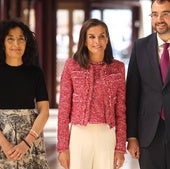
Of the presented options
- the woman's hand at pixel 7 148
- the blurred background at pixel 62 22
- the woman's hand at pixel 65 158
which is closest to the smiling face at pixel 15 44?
the woman's hand at pixel 7 148

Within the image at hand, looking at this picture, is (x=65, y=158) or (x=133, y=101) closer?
(x=65, y=158)

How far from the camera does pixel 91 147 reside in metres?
2.33

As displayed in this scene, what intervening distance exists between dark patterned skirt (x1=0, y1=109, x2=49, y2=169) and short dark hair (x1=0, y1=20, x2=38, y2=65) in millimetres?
314

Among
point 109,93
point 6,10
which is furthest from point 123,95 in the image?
point 6,10

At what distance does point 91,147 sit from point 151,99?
458mm

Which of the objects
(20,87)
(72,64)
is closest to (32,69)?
(20,87)

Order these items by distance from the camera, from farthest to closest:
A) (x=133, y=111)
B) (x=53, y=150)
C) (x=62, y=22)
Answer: (x=62, y=22) < (x=53, y=150) < (x=133, y=111)

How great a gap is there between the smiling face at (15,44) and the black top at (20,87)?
71mm

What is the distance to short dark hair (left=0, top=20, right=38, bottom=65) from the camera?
235cm

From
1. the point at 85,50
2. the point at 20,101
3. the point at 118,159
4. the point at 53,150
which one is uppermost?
the point at 85,50

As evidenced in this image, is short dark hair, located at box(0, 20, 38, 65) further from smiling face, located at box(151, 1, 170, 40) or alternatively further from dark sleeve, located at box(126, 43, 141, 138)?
smiling face, located at box(151, 1, 170, 40)

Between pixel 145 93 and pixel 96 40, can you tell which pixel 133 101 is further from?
pixel 96 40

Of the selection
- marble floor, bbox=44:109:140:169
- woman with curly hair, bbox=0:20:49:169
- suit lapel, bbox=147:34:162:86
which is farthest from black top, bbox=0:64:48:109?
marble floor, bbox=44:109:140:169

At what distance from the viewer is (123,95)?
2.42 m
